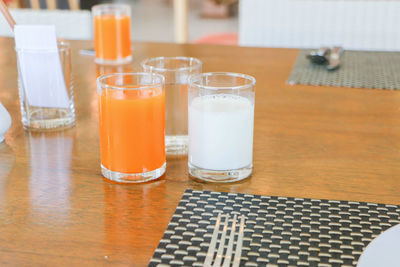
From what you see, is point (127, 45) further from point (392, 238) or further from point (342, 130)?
point (392, 238)

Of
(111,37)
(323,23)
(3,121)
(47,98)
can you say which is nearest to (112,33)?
(111,37)

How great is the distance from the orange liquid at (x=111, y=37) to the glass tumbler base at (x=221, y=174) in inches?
27.7

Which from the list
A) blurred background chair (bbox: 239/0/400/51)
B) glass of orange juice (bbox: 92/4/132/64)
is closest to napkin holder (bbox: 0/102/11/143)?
glass of orange juice (bbox: 92/4/132/64)

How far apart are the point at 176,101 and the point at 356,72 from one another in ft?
2.02

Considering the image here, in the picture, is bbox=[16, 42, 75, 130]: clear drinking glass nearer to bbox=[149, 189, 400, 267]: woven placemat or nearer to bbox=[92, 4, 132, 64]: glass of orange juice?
bbox=[149, 189, 400, 267]: woven placemat

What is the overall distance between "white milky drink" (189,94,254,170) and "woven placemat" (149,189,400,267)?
46 mm

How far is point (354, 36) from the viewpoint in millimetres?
1841

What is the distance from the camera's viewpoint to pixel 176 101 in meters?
0.73

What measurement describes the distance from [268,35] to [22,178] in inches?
53.7

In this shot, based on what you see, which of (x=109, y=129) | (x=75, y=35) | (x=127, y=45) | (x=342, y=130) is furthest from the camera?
(x=75, y=35)

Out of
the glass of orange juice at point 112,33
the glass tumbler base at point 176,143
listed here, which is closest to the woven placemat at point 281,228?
the glass tumbler base at point 176,143

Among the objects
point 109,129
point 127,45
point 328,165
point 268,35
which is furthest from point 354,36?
point 109,129

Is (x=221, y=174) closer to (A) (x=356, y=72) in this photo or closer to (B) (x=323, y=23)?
(A) (x=356, y=72)

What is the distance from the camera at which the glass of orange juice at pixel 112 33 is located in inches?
49.5
